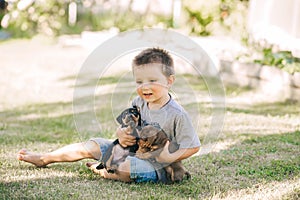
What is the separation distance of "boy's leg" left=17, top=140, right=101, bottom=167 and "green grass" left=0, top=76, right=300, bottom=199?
0.05 meters

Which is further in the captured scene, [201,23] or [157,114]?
[201,23]

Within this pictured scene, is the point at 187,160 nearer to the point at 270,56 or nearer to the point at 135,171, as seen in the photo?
the point at 135,171

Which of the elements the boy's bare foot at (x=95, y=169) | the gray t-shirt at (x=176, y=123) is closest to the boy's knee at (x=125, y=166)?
the boy's bare foot at (x=95, y=169)

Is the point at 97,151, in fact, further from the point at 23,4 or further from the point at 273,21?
the point at 23,4

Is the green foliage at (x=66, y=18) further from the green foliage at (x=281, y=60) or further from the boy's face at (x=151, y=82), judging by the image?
the boy's face at (x=151, y=82)

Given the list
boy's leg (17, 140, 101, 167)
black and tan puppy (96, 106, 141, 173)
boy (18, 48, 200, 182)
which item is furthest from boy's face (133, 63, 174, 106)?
boy's leg (17, 140, 101, 167)

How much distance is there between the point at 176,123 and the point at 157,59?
0.33 meters

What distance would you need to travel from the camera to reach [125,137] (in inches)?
104

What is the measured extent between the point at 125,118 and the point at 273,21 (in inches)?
208

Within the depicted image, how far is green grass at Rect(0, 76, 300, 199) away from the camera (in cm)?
258

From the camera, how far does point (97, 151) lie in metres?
2.85

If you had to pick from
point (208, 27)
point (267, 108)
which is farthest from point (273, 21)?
point (267, 108)

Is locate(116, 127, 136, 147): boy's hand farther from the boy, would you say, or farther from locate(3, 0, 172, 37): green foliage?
locate(3, 0, 172, 37): green foliage

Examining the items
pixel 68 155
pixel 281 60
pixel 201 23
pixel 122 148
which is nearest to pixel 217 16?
pixel 201 23
